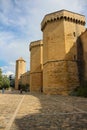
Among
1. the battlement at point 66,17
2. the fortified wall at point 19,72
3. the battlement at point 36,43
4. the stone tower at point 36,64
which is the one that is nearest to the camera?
the battlement at point 66,17

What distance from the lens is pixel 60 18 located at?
26391mm

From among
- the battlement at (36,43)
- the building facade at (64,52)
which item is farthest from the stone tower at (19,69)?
the building facade at (64,52)

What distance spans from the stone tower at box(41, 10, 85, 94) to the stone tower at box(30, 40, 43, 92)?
36.0 feet

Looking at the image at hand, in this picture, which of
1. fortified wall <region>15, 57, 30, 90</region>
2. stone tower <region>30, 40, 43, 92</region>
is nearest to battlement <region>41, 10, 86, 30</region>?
stone tower <region>30, 40, 43, 92</region>

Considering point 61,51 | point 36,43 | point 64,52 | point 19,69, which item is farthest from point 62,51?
point 19,69

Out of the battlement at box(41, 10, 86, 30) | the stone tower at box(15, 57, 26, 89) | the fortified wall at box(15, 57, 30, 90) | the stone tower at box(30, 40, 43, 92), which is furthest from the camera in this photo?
the stone tower at box(15, 57, 26, 89)

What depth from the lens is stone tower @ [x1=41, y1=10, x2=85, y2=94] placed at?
2488cm

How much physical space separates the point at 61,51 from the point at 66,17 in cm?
459

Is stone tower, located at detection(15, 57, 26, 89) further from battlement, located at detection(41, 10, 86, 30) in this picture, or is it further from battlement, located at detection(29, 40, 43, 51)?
battlement, located at detection(41, 10, 86, 30)

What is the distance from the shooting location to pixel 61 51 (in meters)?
25.4

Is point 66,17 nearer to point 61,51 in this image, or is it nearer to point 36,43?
point 61,51

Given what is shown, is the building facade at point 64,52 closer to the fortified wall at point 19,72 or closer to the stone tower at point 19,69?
the fortified wall at point 19,72

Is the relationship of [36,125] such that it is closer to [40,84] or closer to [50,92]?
[50,92]

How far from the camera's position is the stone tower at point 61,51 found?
24.9 metres
